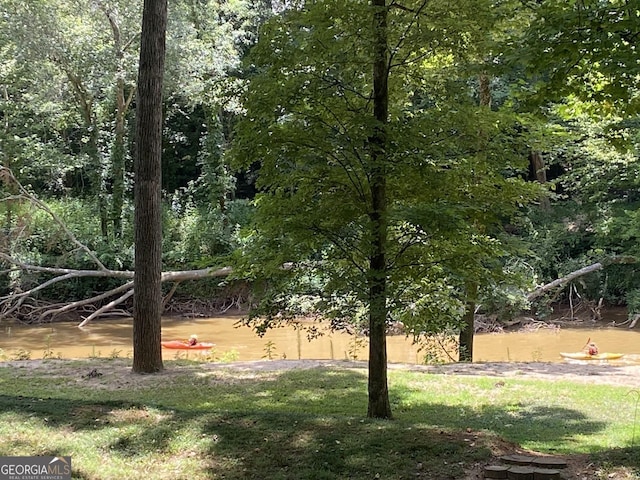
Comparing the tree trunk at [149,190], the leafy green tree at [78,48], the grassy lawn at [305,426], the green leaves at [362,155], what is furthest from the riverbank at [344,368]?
the leafy green tree at [78,48]

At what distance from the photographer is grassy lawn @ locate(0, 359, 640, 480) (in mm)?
4645

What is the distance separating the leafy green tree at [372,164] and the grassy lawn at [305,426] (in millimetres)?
1071

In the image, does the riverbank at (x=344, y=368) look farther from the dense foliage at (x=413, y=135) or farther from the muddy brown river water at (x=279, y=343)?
the dense foliage at (x=413, y=135)

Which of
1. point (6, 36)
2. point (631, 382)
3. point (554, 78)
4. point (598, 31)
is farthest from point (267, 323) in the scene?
point (6, 36)

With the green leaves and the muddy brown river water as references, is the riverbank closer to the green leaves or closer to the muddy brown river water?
the muddy brown river water

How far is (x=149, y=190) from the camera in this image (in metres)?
9.64

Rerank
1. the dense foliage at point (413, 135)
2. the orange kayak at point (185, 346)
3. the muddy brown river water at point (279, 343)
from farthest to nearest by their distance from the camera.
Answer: the muddy brown river water at point (279, 343)
the orange kayak at point (185, 346)
the dense foliage at point (413, 135)

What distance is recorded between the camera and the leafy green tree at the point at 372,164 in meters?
5.81

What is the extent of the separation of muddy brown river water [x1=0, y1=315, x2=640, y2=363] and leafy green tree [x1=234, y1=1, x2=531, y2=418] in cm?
727

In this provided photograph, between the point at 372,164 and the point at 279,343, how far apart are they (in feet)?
40.8

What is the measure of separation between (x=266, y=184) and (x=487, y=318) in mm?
15035

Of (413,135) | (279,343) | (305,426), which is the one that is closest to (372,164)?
(413,135)

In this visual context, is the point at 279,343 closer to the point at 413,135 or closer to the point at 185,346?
the point at 185,346

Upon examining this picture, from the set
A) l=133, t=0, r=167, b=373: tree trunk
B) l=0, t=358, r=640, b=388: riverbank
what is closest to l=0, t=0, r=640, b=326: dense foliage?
l=133, t=0, r=167, b=373: tree trunk
